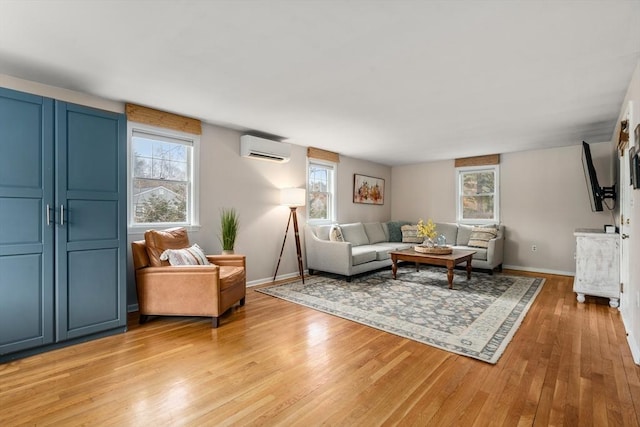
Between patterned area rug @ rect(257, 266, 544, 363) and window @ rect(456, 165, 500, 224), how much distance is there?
1.37m

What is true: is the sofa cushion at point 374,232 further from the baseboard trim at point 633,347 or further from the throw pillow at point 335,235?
the baseboard trim at point 633,347

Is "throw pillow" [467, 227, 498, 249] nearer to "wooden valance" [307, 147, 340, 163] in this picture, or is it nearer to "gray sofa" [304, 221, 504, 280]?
"gray sofa" [304, 221, 504, 280]

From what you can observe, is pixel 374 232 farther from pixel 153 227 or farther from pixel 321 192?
pixel 153 227

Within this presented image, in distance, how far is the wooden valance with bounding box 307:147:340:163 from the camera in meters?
5.35

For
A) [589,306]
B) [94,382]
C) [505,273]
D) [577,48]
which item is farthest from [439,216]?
[94,382]

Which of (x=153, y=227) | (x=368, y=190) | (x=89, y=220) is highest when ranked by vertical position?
(x=368, y=190)

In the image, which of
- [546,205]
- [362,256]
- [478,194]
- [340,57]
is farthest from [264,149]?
[546,205]

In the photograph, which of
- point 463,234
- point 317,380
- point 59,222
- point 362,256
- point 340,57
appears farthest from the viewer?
point 463,234

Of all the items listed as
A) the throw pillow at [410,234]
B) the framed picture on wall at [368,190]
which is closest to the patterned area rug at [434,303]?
the throw pillow at [410,234]

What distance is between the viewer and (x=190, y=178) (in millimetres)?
3924

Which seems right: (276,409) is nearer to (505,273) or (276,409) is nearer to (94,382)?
(94,382)

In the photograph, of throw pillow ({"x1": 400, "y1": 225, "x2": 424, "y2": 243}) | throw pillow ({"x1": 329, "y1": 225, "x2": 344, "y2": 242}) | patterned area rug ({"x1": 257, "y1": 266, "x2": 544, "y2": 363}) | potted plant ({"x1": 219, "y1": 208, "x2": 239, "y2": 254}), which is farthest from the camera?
throw pillow ({"x1": 400, "y1": 225, "x2": 424, "y2": 243})

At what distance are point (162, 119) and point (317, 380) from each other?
3.19 m

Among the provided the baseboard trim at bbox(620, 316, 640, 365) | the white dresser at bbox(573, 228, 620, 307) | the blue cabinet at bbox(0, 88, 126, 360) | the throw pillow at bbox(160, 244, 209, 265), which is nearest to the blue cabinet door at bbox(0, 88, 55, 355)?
the blue cabinet at bbox(0, 88, 126, 360)
